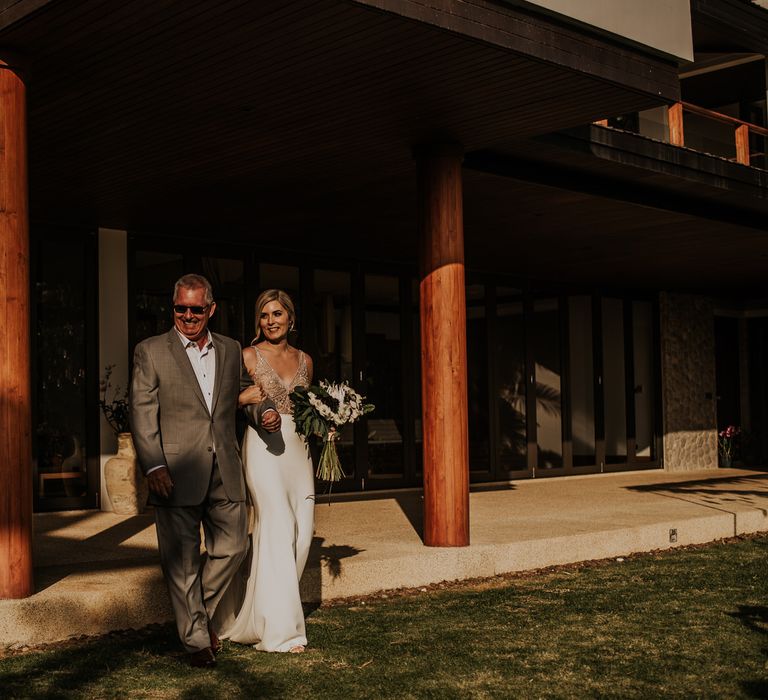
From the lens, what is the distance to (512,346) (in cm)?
1490

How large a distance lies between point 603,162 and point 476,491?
5395mm

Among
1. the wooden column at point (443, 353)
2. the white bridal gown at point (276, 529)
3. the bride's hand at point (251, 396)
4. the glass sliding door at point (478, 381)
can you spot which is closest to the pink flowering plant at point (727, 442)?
the glass sliding door at point (478, 381)

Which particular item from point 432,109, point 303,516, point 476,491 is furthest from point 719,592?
point 476,491

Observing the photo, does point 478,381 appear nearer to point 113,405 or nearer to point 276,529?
point 113,405

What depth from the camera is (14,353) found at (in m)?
5.52

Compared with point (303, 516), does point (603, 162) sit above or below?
above

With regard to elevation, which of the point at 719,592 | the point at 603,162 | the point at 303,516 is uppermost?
the point at 603,162

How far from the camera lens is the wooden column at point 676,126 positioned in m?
9.92

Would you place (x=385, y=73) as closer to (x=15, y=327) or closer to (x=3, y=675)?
(x=15, y=327)

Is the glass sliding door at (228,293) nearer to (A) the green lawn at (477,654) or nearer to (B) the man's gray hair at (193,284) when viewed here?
(A) the green lawn at (477,654)

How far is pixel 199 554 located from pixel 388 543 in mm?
3129

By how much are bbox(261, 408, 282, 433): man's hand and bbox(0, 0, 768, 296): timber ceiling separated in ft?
6.85

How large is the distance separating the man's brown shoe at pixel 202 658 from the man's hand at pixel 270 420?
110 centimetres

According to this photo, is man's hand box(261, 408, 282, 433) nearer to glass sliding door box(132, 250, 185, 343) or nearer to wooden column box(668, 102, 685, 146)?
glass sliding door box(132, 250, 185, 343)
